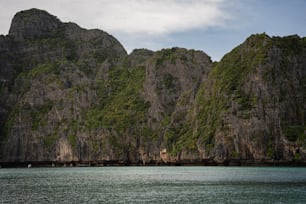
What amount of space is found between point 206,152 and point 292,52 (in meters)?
53.9

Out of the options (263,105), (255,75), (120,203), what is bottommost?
(120,203)

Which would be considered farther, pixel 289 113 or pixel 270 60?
pixel 270 60

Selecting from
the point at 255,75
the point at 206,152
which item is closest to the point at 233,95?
the point at 255,75

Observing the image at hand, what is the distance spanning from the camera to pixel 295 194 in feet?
208

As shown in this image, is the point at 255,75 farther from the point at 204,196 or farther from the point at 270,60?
the point at 204,196

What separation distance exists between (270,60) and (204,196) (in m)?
140

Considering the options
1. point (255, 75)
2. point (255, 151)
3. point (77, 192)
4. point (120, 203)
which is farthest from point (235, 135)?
point (120, 203)

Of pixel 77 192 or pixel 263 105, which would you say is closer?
pixel 77 192

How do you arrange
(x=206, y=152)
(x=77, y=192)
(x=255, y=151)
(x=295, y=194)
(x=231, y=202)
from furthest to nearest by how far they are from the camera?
(x=206, y=152) → (x=255, y=151) → (x=77, y=192) → (x=295, y=194) → (x=231, y=202)

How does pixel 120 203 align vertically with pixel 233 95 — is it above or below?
below

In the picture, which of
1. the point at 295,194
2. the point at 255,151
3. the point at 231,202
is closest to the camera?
the point at 231,202

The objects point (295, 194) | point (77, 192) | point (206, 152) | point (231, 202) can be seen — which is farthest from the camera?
point (206, 152)

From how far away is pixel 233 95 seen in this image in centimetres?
19888

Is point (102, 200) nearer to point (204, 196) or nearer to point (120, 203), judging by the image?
point (120, 203)
